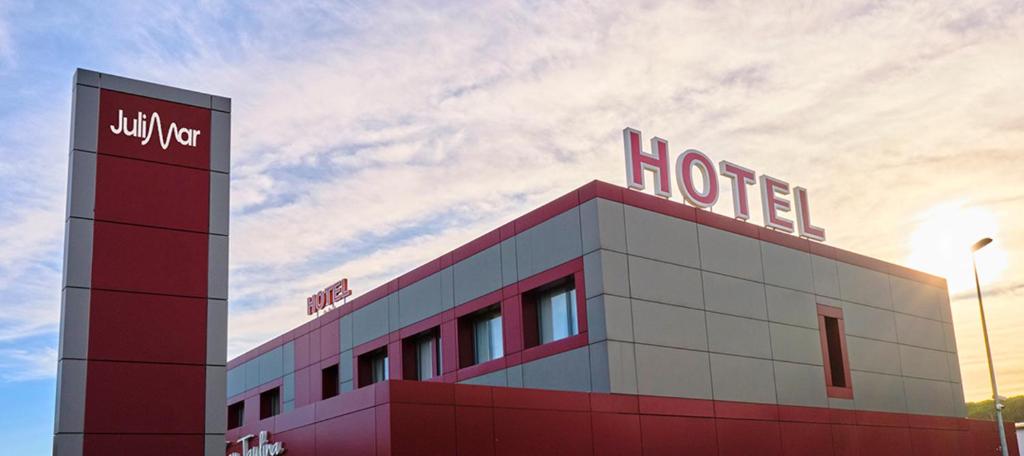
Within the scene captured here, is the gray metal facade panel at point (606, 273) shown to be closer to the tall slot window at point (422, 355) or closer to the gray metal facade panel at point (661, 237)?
the gray metal facade panel at point (661, 237)

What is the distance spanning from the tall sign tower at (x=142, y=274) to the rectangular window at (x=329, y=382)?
1094 inches

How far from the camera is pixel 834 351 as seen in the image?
4525 cm

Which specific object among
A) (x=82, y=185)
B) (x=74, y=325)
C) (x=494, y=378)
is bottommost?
(x=74, y=325)

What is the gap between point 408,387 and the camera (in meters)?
29.8

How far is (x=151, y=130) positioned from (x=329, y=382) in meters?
29.2

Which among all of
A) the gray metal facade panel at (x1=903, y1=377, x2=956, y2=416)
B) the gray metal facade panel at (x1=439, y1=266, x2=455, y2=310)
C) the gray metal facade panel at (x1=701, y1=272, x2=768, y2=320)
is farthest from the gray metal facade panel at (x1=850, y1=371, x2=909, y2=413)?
the gray metal facade panel at (x1=439, y1=266, x2=455, y2=310)

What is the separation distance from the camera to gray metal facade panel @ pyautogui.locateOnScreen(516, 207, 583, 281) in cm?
3716

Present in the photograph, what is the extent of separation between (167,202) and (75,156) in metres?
2.36

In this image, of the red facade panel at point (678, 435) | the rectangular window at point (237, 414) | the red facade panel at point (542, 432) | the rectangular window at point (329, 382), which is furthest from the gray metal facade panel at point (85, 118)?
the rectangular window at point (237, 414)

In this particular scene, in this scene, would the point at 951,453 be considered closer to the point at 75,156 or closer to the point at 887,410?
the point at 887,410

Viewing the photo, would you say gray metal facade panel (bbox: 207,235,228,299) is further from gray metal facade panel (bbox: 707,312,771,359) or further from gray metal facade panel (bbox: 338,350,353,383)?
gray metal facade panel (bbox: 338,350,353,383)

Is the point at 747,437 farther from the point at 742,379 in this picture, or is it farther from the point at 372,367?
the point at 372,367

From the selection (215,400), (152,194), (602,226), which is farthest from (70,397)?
(602,226)

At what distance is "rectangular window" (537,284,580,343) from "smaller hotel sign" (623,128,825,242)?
4777 mm
